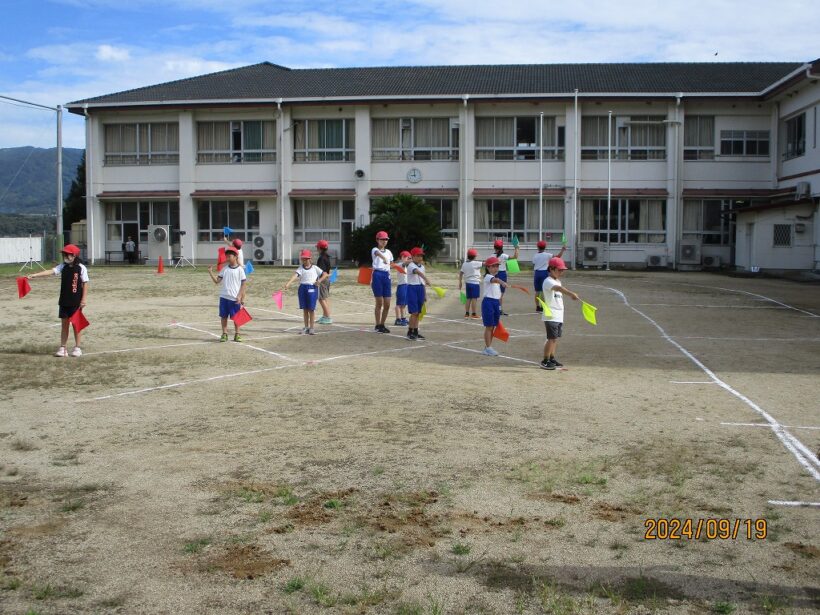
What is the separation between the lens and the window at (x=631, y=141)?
40.1m

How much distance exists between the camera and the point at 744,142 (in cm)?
3962

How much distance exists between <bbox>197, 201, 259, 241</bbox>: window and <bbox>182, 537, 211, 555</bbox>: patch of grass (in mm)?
36949

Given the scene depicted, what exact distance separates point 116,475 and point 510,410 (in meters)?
4.33

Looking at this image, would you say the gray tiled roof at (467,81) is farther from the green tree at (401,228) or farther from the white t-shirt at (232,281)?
the white t-shirt at (232,281)

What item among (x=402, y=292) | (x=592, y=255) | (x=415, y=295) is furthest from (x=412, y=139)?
(x=415, y=295)

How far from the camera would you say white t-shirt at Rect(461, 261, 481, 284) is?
61.3 feet

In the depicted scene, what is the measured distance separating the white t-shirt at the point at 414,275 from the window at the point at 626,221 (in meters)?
24.9

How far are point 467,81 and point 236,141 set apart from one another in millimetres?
11034

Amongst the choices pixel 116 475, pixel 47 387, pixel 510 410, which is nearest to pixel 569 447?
pixel 510 410

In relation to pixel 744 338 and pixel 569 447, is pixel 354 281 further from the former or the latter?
pixel 569 447

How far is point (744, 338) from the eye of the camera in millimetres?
16438

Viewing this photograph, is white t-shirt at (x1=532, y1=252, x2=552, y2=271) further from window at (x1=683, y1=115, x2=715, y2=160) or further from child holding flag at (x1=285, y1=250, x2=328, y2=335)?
window at (x1=683, y1=115, x2=715, y2=160)

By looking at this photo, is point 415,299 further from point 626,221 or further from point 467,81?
point 467,81

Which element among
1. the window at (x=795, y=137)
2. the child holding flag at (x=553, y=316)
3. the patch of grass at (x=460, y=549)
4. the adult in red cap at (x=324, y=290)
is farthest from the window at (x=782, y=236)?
the patch of grass at (x=460, y=549)
